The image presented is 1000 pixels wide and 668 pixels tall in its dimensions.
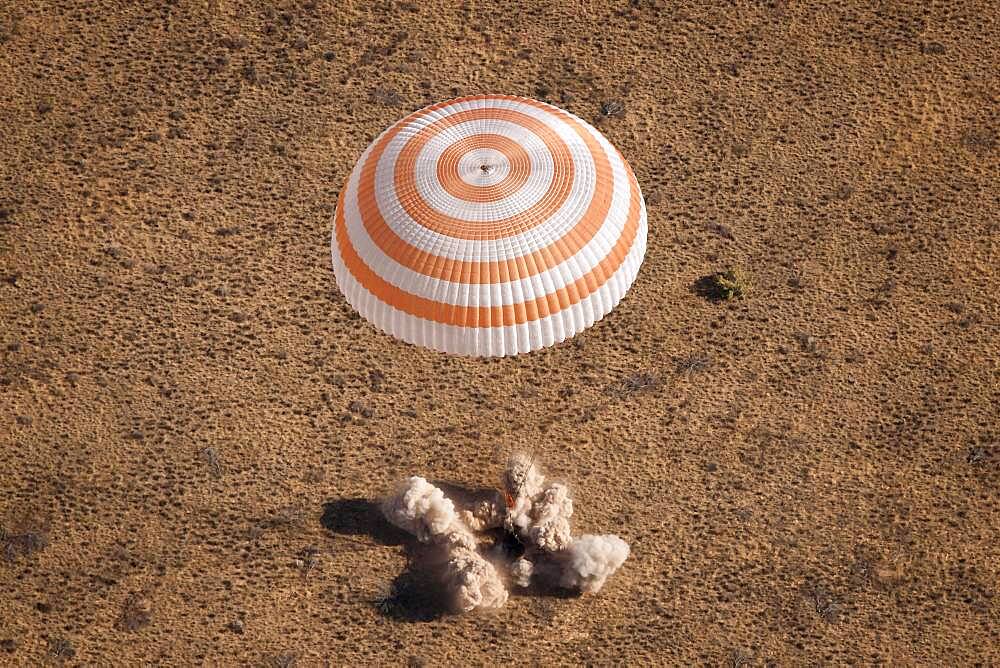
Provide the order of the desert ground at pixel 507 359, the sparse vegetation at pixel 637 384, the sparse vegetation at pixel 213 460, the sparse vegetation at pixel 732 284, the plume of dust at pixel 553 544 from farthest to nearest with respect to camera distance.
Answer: the sparse vegetation at pixel 732 284
the sparse vegetation at pixel 637 384
the sparse vegetation at pixel 213 460
the desert ground at pixel 507 359
the plume of dust at pixel 553 544

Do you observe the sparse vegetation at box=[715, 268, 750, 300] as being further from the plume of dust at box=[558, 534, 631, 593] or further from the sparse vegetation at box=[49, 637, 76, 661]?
the sparse vegetation at box=[49, 637, 76, 661]

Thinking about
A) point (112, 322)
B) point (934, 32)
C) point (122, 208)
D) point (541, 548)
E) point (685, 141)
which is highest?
point (934, 32)

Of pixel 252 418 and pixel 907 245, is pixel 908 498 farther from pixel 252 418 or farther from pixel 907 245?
pixel 252 418

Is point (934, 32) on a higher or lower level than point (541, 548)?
higher

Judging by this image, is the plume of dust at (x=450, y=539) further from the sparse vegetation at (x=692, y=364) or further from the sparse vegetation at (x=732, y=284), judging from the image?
the sparse vegetation at (x=732, y=284)

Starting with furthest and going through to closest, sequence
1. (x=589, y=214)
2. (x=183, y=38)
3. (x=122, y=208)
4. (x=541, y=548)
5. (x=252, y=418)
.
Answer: (x=183, y=38)
(x=122, y=208)
(x=252, y=418)
(x=541, y=548)
(x=589, y=214)

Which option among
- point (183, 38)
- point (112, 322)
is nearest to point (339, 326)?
point (112, 322)

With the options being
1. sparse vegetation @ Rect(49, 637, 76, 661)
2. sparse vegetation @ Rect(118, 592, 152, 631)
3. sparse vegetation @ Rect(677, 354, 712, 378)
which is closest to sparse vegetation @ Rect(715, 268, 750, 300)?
sparse vegetation @ Rect(677, 354, 712, 378)

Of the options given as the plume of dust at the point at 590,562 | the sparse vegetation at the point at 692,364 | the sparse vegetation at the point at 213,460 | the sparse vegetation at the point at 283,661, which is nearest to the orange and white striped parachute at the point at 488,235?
the plume of dust at the point at 590,562
